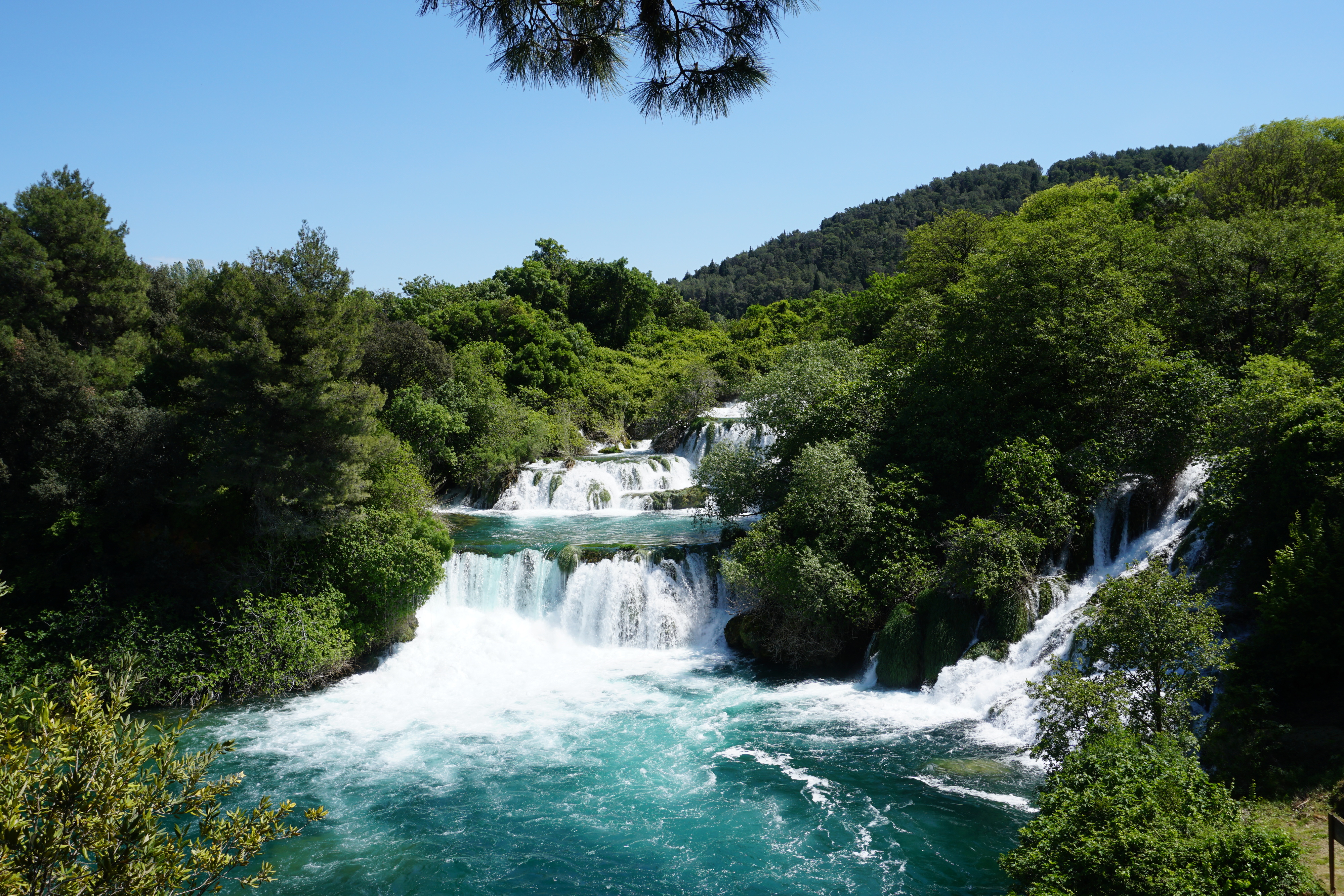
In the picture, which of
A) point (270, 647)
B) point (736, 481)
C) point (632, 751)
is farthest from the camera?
point (736, 481)

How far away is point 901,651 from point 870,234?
108m

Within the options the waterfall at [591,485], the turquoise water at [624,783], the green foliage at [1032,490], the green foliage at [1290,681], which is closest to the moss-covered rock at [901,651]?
the turquoise water at [624,783]

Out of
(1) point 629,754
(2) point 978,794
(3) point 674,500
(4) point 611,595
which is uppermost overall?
(3) point 674,500

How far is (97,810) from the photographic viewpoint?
4.06 m

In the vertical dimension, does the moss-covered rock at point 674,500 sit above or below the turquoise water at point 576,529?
above

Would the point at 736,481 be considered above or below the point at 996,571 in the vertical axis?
above

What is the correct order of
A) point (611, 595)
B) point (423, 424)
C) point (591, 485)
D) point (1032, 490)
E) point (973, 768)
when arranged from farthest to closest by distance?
point (423, 424) < point (591, 485) < point (611, 595) < point (1032, 490) < point (973, 768)

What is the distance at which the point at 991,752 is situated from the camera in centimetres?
1223

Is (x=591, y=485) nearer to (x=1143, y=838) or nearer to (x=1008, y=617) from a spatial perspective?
(x=1008, y=617)

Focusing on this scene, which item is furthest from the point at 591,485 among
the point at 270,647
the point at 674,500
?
the point at 270,647

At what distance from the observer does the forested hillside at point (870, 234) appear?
96812mm

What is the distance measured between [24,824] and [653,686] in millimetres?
13404

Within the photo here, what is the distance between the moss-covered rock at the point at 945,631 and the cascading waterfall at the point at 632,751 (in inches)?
16.6

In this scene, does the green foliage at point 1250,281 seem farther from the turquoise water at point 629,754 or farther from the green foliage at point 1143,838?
the green foliage at point 1143,838
